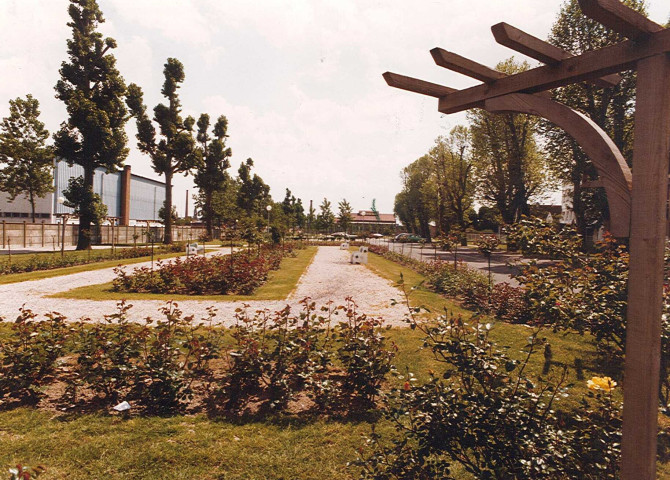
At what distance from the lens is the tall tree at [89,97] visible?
20906 mm

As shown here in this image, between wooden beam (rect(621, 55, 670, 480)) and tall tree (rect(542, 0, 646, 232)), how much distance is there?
19.3 metres

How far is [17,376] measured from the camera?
362 centimetres

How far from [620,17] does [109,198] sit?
52.8 meters

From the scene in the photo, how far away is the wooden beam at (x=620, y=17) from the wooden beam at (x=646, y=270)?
0.14 meters

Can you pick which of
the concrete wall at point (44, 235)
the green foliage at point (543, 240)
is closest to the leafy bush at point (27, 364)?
the green foliage at point (543, 240)

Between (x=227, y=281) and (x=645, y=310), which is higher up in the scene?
(x=645, y=310)

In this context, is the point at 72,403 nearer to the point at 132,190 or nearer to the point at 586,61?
the point at 586,61

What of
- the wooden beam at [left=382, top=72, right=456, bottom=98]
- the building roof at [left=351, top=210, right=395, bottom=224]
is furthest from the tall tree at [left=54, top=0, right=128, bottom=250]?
the building roof at [left=351, top=210, right=395, bottom=224]

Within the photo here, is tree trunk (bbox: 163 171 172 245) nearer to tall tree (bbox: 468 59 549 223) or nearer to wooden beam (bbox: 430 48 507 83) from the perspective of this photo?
tall tree (bbox: 468 59 549 223)

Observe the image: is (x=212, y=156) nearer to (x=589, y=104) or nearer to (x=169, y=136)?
(x=169, y=136)

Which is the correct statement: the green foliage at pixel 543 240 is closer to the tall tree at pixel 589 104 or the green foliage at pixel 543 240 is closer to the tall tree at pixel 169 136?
the tall tree at pixel 589 104

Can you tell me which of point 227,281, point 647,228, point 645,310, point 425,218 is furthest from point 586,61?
point 425,218

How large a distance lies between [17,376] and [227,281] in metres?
7.29

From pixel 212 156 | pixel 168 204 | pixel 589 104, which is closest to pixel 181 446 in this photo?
pixel 589 104
